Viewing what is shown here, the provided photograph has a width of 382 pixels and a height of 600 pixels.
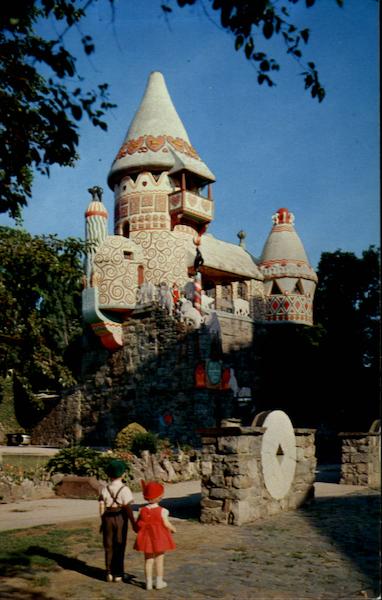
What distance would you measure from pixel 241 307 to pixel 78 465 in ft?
44.4

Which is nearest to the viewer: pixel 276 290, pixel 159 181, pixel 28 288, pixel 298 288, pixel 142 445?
pixel 28 288

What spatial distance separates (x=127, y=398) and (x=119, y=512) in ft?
55.0

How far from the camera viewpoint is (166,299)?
2130cm

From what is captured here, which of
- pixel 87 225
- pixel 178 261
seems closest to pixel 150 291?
pixel 178 261

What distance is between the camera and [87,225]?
2347cm

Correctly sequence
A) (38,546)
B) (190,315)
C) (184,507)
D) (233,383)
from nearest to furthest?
(38,546) < (184,507) < (190,315) < (233,383)

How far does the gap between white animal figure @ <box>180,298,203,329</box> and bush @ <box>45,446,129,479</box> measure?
27.7 feet

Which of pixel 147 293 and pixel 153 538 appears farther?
pixel 147 293

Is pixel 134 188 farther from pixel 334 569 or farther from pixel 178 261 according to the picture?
pixel 334 569

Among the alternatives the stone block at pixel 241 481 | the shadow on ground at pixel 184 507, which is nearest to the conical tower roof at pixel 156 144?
the shadow on ground at pixel 184 507

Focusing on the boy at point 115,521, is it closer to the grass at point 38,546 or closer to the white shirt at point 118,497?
the white shirt at point 118,497

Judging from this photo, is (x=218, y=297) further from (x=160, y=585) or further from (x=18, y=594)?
(x=18, y=594)

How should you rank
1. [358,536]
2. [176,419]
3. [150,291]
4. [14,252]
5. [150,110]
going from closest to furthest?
[358,536] < [14,252] < [176,419] < [150,291] < [150,110]

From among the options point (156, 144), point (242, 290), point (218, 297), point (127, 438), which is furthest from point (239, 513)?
point (156, 144)
